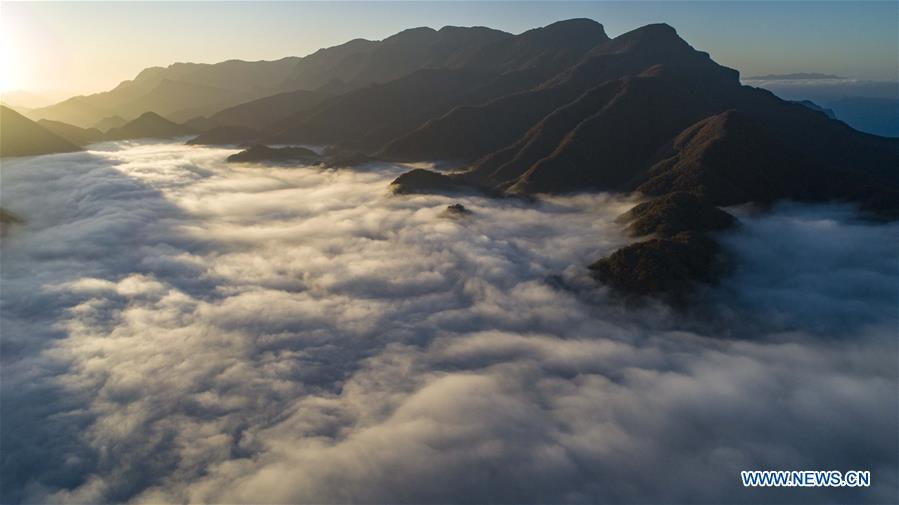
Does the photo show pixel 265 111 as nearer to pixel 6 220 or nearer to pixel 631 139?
pixel 6 220

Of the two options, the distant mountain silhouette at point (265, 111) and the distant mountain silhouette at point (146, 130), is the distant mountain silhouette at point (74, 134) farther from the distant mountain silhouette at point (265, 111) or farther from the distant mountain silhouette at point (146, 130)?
the distant mountain silhouette at point (265, 111)

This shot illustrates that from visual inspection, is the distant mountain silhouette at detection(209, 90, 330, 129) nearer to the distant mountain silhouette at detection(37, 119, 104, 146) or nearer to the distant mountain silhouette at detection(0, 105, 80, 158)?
the distant mountain silhouette at detection(37, 119, 104, 146)

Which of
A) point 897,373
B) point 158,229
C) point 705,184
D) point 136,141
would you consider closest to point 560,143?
point 705,184

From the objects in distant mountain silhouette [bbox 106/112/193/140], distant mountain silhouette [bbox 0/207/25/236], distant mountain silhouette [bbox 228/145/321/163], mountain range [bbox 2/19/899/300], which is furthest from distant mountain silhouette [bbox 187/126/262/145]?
distant mountain silhouette [bbox 0/207/25/236]

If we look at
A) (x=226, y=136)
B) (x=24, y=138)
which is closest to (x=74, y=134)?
(x=24, y=138)

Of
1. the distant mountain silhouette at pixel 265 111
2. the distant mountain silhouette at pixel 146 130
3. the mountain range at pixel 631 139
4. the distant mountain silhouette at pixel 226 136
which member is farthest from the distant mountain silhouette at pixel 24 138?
the distant mountain silhouette at pixel 265 111

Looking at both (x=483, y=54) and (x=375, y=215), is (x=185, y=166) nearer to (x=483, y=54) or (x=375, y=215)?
(x=375, y=215)
